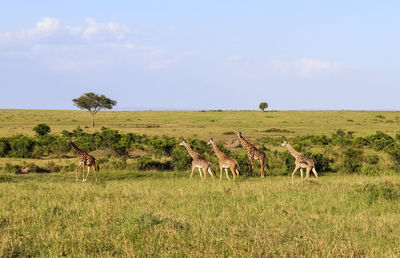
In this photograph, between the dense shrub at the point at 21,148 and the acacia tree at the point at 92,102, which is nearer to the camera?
the dense shrub at the point at 21,148

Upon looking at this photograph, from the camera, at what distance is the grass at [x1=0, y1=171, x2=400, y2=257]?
23.4ft

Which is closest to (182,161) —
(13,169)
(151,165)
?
(151,165)

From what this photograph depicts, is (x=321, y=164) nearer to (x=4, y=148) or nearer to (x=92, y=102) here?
(x=4, y=148)

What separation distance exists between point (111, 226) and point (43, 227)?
1.25 m

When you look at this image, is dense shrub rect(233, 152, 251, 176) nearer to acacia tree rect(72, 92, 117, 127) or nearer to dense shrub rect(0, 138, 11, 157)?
dense shrub rect(0, 138, 11, 157)

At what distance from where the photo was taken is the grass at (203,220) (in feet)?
23.4

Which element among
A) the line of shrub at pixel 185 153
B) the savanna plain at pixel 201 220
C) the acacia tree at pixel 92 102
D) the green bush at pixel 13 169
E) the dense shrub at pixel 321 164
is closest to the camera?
the savanna plain at pixel 201 220

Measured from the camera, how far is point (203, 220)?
30.5ft

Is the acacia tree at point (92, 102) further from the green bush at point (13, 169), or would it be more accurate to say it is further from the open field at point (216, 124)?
the green bush at point (13, 169)

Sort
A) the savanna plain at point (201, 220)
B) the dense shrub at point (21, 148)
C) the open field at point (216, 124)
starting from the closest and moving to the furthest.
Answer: the savanna plain at point (201, 220) → the dense shrub at point (21, 148) → the open field at point (216, 124)

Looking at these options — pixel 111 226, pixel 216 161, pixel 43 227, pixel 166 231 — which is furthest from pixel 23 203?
pixel 216 161

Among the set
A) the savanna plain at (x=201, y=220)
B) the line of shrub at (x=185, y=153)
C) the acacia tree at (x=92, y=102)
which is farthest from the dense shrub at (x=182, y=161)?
the acacia tree at (x=92, y=102)

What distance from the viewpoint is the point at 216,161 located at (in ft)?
75.7

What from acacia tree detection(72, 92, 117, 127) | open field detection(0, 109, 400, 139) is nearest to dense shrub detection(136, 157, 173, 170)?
open field detection(0, 109, 400, 139)
